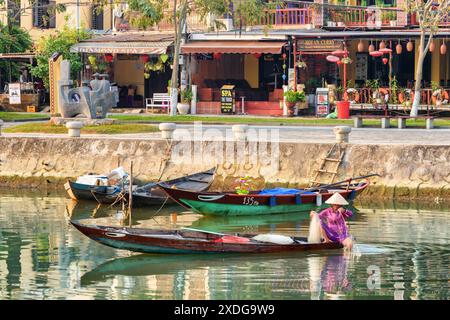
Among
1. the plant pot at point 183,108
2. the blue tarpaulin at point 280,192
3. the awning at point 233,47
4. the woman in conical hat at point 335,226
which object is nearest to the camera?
the woman in conical hat at point 335,226

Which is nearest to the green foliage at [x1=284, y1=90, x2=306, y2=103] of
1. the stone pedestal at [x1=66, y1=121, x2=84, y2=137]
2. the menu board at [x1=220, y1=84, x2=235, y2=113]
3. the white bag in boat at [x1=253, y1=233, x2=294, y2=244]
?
the menu board at [x1=220, y1=84, x2=235, y2=113]

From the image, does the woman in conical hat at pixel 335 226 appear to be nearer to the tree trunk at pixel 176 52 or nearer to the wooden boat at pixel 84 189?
the wooden boat at pixel 84 189

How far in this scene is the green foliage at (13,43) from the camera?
176 feet

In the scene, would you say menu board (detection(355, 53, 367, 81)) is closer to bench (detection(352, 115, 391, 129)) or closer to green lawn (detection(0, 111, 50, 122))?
bench (detection(352, 115, 391, 129))

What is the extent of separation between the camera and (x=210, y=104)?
5094 cm

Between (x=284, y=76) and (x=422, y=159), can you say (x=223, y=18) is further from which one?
(x=422, y=159)

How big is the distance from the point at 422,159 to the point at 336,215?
9.68 metres

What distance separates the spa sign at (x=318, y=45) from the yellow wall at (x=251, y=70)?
3.75m

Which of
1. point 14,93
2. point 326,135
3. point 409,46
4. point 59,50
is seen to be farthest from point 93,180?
point 59,50

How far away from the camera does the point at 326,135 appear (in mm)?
40531

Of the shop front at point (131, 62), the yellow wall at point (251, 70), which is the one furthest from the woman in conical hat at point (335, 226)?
the yellow wall at point (251, 70)

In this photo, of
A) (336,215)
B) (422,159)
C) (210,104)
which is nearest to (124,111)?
(210,104)

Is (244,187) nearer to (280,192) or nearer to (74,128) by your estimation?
(280,192)

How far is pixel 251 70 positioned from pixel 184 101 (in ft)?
13.7
